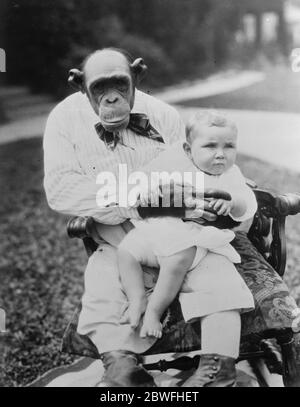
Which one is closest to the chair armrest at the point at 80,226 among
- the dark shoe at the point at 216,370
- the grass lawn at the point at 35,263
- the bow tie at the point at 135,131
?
the bow tie at the point at 135,131

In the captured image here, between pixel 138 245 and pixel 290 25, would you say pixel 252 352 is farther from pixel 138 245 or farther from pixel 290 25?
pixel 290 25

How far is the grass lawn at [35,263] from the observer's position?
3799mm

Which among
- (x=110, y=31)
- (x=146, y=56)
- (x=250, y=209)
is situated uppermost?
(x=110, y=31)

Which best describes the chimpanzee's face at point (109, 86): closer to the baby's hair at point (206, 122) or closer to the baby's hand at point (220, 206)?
the baby's hair at point (206, 122)

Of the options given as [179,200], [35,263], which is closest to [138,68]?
[179,200]

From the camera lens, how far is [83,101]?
2863mm

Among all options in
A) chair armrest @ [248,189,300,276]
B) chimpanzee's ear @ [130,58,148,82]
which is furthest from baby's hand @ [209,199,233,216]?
chimpanzee's ear @ [130,58,148,82]

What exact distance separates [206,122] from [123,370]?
1001mm

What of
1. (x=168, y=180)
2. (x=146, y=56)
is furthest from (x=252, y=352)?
(x=146, y=56)

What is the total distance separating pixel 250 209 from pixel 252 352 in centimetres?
57

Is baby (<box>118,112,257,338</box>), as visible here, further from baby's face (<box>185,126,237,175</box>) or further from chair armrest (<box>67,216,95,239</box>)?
chair armrest (<box>67,216,95,239</box>)

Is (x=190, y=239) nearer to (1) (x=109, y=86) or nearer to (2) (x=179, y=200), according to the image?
(2) (x=179, y=200)

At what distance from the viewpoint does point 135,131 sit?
2.85 meters

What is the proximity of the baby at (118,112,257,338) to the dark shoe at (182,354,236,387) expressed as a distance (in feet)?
0.60
